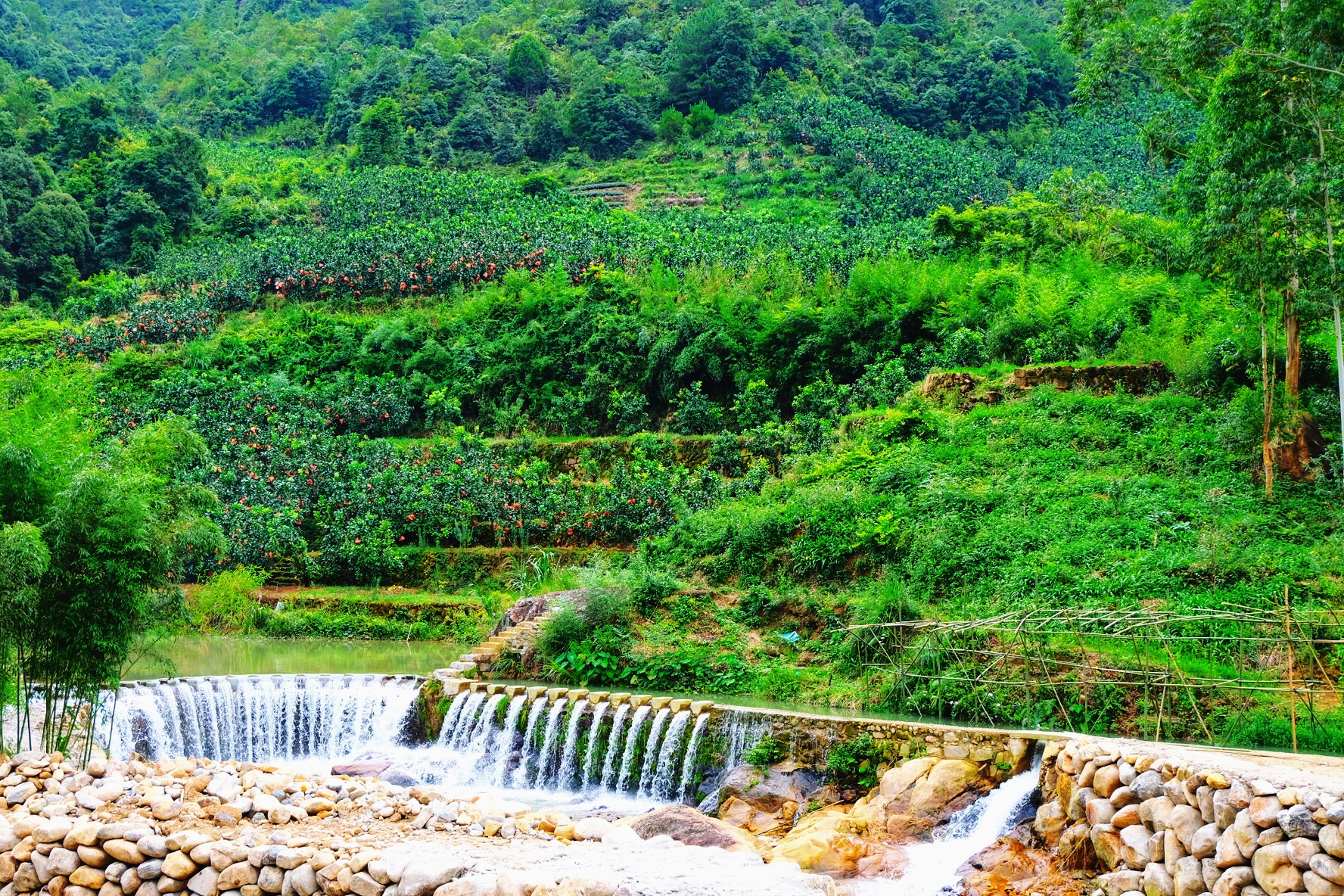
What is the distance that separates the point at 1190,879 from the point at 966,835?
2.36 m

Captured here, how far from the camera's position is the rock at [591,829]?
9.04m

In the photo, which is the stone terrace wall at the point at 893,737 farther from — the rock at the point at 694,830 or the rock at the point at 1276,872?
the rock at the point at 1276,872

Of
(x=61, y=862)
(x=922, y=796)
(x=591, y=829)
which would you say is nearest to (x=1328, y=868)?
(x=922, y=796)

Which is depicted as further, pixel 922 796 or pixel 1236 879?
pixel 922 796

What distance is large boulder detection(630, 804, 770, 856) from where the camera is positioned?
30.8 ft

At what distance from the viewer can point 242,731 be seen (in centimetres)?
1414

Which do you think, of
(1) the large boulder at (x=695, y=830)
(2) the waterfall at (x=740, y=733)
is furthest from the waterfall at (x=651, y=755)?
(1) the large boulder at (x=695, y=830)

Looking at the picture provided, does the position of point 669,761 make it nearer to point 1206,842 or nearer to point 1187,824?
point 1187,824

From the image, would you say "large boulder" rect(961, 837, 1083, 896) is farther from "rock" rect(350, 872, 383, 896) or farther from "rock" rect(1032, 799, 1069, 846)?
"rock" rect(350, 872, 383, 896)

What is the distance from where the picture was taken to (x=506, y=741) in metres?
13.1

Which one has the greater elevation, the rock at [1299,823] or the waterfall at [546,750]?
the rock at [1299,823]

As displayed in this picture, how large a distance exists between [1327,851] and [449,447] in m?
23.0

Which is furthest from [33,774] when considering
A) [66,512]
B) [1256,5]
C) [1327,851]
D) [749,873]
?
[1256,5]

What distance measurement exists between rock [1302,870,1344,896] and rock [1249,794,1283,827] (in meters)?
0.36
